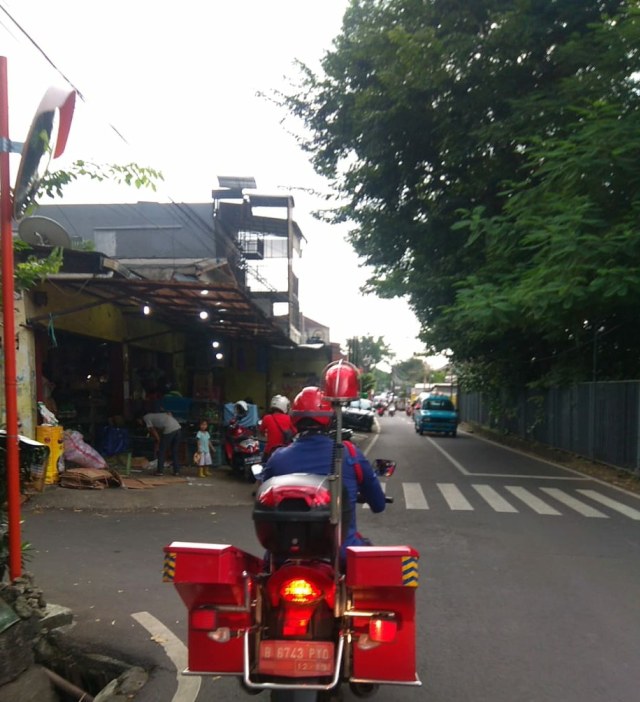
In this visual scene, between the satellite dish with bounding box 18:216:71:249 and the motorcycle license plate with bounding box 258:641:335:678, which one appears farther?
the satellite dish with bounding box 18:216:71:249

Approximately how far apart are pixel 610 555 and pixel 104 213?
26508 mm

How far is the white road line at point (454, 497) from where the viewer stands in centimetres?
1027

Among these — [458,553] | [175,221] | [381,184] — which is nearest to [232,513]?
[458,553]

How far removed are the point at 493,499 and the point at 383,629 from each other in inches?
335

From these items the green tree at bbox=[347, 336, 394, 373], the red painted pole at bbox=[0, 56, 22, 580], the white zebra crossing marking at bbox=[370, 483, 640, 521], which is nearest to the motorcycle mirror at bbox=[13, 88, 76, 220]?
the red painted pole at bbox=[0, 56, 22, 580]

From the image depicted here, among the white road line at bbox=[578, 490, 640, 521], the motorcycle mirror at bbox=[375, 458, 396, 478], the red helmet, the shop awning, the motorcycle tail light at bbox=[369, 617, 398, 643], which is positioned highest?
the shop awning

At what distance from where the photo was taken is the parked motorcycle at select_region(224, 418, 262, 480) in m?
12.5

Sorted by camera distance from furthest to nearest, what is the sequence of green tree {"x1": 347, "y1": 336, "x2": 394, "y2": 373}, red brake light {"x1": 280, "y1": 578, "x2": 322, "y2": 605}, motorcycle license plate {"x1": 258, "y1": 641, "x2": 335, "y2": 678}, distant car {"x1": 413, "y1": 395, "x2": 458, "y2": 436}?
green tree {"x1": 347, "y1": 336, "x2": 394, "y2": 373}, distant car {"x1": 413, "y1": 395, "x2": 458, "y2": 436}, red brake light {"x1": 280, "y1": 578, "x2": 322, "y2": 605}, motorcycle license plate {"x1": 258, "y1": 641, "x2": 335, "y2": 678}

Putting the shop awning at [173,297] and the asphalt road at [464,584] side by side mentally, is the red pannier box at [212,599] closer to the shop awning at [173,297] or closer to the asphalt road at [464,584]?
the asphalt road at [464,584]

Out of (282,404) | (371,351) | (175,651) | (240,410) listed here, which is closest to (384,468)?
(175,651)

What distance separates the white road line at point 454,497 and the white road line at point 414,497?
39 cm

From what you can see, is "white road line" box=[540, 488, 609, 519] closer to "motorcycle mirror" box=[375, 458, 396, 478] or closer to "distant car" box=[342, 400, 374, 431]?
"motorcycle mirror" box=[375, 458, 396, 478]

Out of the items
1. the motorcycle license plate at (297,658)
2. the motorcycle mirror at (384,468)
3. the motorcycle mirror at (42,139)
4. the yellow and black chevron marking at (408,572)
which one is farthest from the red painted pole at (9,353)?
the yellow and black chevron marking at (408,572)

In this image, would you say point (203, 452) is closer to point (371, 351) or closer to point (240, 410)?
point (240, 410)
